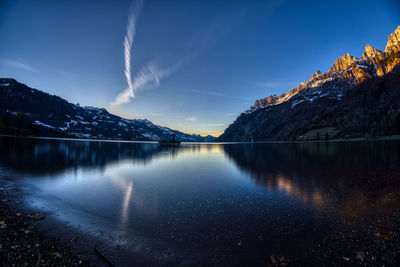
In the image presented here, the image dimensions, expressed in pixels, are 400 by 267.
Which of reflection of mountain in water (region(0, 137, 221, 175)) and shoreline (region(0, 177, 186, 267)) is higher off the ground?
reflection of mountain in water (region(0, 137, 221, 175))

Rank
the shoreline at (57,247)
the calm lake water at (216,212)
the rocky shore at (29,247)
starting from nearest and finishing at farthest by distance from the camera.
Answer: the rocky shore at (29,247) → the shoreline at (57,247) → the calm lake water at (216,212)

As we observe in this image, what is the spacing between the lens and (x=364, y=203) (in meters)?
13.8

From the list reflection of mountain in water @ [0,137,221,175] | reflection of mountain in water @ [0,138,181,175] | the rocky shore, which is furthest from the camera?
reflection of mountain in water @ [0,137,221,175]

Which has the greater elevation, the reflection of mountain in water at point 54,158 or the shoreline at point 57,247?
the reflection of mountain in water at point 54,158

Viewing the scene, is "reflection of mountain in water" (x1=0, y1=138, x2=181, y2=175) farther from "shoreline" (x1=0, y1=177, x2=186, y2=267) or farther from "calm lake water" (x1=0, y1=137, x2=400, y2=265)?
"shoreline" (x1=0, y1=177, x2=186, y2=267)

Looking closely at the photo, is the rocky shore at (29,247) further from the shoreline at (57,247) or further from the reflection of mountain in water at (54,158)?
the reflection of mountain in water at (54,158)

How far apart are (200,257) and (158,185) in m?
13.3

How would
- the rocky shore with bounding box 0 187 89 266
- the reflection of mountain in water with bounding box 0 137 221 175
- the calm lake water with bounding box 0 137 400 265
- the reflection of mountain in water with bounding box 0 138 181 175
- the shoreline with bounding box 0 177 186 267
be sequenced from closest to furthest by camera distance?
the rocky shore with bounding box 0 187 89 266 → the shoreline with bounding box 0 177 186 267 → the calm lake water with bounding box 0 137 400 265 → the reflection of mountain in water with bounding box 0 138 181 175 → the reflection of mountain in water with bounding box 0 137 221 175

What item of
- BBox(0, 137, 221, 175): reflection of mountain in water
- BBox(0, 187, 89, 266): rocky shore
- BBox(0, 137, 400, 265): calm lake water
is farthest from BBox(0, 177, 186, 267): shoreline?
BBox(0, 137, 221, 175): reflection of mountain in water

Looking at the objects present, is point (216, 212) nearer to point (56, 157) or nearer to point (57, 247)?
point (57, 247)

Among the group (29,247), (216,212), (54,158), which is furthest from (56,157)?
(216,212)

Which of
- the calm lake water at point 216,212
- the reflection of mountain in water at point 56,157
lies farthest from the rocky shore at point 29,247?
the reflection of mountain in water at point 56,157

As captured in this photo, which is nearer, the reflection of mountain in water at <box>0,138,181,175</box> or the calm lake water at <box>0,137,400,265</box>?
the calm lake water at <box>0,137,400,265</box>

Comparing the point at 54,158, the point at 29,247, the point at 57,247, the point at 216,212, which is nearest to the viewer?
the point at 29,247
